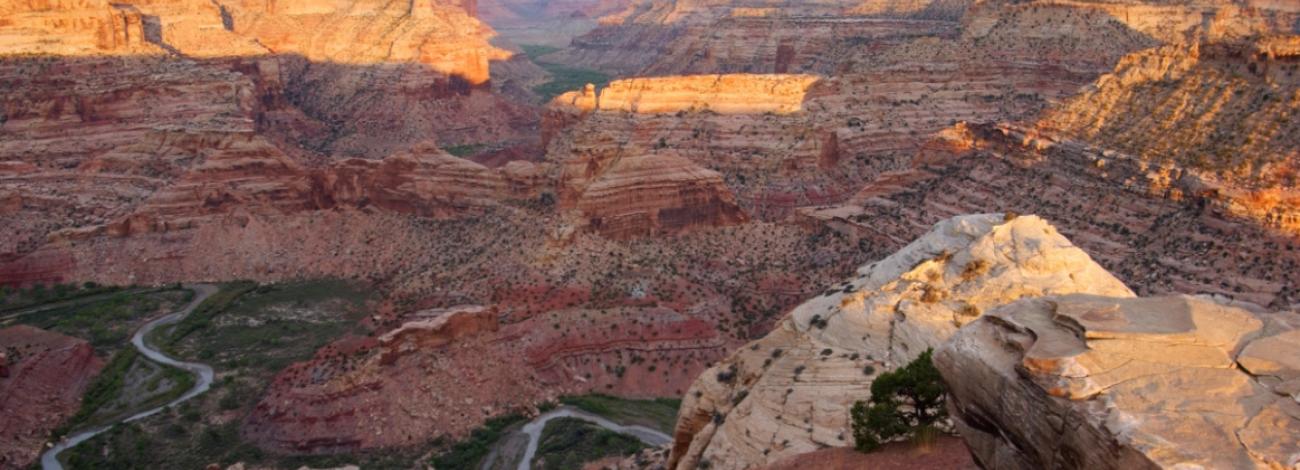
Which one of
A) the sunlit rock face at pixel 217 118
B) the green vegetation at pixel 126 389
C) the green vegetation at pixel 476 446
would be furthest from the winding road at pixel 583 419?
the sunlit rock face at pixel 217 118

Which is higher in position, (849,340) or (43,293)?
(849,340)

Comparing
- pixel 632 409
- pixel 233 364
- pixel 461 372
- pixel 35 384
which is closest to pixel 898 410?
pixel 632 409

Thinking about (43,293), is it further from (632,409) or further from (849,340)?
(849,340)

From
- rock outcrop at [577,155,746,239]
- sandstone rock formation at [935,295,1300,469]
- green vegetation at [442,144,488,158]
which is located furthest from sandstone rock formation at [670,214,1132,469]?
green vegetation at [442,144,488,158]

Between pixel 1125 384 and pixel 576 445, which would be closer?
pixel 1125 384

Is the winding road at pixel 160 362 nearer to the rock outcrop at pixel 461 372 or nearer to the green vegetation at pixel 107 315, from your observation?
the green vegetation at pixel 107 315
